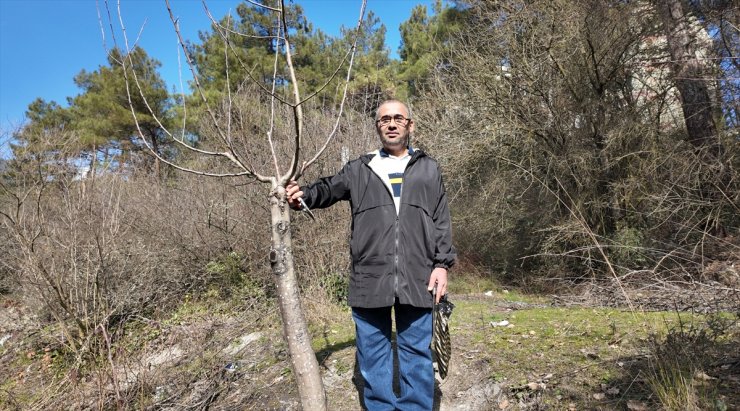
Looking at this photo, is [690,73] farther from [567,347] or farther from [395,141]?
[395,141]

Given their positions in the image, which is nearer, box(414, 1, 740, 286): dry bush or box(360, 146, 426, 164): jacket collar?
box(360, 146, 426, 164): jacket collar

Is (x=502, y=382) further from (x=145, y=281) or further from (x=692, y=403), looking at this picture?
(x=145, y=281)

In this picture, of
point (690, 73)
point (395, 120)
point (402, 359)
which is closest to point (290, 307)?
point (402, 359)

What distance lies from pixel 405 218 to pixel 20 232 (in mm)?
5084

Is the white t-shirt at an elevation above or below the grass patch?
above

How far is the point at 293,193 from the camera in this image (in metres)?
2.09

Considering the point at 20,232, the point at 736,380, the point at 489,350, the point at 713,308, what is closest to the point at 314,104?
the point at 20,232

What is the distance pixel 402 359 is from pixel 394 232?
729mm

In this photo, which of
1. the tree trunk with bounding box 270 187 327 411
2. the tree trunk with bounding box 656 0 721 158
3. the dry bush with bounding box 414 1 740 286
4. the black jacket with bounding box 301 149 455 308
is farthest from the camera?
the dry bush with bounding box 414 1 740 286

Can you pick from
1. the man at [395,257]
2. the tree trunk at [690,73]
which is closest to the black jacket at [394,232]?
the man at [395,257]

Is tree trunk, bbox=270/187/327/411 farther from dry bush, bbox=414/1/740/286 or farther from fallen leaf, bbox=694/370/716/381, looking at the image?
dry bush, bbox=414/1/740/286

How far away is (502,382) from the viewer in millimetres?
2850

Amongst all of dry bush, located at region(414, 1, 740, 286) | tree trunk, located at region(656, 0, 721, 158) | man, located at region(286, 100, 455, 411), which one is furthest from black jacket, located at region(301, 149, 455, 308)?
tree trunk, located at region(656, 0, 721, 158)

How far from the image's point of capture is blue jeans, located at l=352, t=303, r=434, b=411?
224cm
